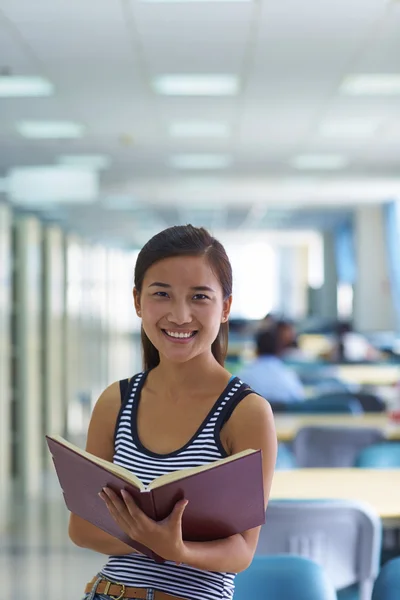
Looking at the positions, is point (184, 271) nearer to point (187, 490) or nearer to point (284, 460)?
point (187, 490)

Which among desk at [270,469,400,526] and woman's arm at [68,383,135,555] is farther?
desk at [270,469,400,526]

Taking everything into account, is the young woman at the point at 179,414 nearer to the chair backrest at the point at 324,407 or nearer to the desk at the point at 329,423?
the desk at the point at 329,423

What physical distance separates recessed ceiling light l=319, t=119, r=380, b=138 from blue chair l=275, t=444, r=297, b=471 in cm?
484

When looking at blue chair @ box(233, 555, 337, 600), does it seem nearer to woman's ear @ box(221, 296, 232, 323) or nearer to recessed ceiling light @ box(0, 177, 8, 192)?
woman's ear @ box(221, 296, 232, 323)

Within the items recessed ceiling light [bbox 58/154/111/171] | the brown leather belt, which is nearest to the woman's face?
the brown leather belt

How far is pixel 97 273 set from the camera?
599 inches

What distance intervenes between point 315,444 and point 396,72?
3.30 metres

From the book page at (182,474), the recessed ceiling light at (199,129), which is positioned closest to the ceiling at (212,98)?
the recessed ceiling light at (199,129)

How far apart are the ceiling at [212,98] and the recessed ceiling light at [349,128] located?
0.28 feet

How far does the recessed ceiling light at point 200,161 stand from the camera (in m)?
11.0

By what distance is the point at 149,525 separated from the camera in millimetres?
1344

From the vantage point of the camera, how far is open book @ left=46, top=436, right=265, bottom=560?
4.33 ft

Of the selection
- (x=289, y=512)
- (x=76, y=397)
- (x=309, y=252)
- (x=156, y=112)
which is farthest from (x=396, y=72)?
(x=309, y=252)

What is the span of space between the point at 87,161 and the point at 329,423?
23.2 feet
